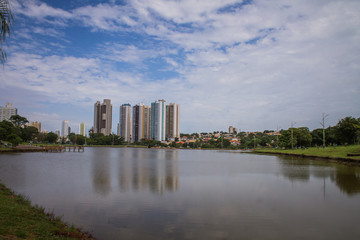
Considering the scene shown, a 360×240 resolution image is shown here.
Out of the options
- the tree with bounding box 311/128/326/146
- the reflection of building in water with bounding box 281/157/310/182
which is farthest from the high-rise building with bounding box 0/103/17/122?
the reflection of building in water with bounding box 281/157/310/182

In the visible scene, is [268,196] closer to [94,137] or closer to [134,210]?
[134,210]

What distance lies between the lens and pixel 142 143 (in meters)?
129

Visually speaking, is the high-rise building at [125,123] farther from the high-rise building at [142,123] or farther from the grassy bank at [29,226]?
the grassy bank at [29,226]

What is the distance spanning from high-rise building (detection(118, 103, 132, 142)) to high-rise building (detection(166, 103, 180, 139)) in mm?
21731

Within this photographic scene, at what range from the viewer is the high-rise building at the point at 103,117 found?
143 meters

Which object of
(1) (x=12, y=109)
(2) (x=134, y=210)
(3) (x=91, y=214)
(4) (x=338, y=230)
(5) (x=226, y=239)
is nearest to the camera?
(5) (x=226, y=239)

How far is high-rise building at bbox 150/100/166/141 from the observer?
447 feet

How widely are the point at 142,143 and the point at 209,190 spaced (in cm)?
11797

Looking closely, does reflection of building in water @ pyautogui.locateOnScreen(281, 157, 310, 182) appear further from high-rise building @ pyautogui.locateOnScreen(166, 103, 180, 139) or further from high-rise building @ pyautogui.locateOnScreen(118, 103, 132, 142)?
high-rise building @ pyautogui.locateOnScreen(118, 103, 132, 142)

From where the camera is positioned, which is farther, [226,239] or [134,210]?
[134,210]

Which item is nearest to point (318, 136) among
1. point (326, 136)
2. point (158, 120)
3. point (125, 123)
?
point (326, 136)

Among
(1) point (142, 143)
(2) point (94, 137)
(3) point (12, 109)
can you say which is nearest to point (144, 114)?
(1) point (142, 143)

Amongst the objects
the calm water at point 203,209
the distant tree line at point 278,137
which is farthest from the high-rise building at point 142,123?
the calm water at point 203,209

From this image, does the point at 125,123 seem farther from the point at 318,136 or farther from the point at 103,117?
the point at 318,136
